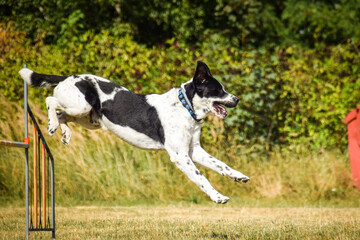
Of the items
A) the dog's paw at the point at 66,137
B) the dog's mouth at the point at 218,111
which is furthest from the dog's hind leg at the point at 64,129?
the dog's mouth at the point at 218,111

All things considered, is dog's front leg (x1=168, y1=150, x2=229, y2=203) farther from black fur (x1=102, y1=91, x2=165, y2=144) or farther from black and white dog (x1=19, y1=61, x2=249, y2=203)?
black fur (x1=102, y1=91, x2=165, y2=144)

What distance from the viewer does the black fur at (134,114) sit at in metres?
4.62

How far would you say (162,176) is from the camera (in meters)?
7.78

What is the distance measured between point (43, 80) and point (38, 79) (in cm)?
6

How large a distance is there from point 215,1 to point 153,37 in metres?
1.78

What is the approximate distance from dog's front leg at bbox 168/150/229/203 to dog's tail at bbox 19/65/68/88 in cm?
128

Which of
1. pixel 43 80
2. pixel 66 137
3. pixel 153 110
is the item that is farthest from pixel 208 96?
pixel 43 80

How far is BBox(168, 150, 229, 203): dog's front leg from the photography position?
4281mm

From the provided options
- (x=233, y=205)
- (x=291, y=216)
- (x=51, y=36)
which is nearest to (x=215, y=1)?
(x=51, y=36)

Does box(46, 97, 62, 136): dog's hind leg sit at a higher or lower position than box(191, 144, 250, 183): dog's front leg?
higher

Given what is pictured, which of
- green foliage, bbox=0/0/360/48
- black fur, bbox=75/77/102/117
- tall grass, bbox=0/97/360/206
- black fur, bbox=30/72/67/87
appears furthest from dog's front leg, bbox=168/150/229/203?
green foliage, bbox=0/0/360/48

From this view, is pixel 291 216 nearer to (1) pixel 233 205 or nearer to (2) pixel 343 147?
(1) pixel 233 205

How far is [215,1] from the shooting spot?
13133 millimetres

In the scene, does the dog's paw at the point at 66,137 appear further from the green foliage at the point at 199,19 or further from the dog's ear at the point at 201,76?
the green foliage at the point at 199,19
